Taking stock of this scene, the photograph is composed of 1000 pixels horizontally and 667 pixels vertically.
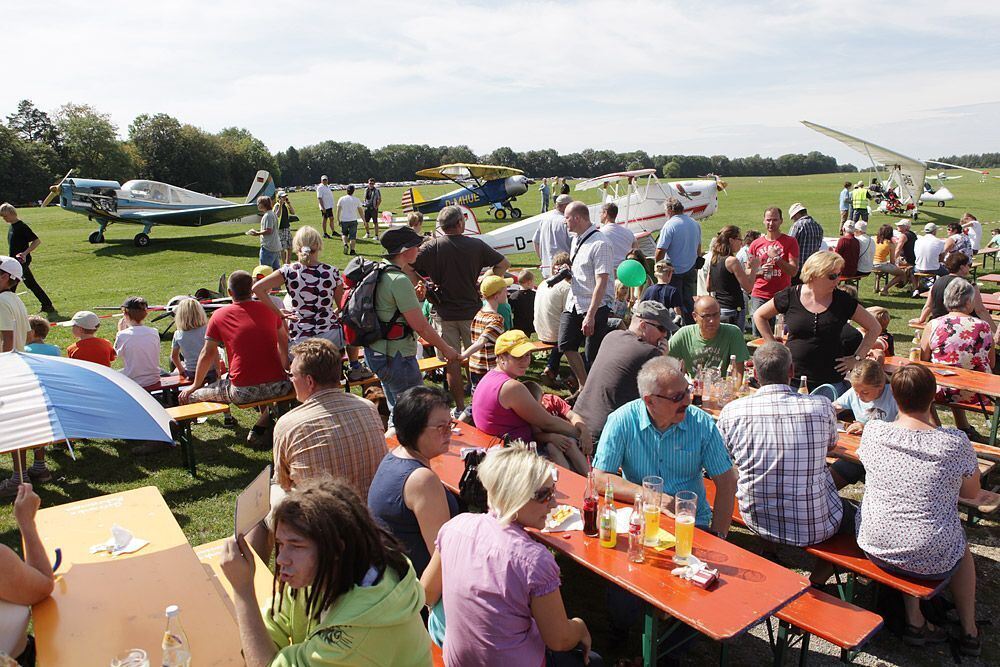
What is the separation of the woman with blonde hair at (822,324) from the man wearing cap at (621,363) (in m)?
1.17

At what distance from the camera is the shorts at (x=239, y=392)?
5.58 meters

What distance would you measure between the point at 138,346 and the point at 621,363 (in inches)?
177

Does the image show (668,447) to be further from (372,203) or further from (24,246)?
(372,203)

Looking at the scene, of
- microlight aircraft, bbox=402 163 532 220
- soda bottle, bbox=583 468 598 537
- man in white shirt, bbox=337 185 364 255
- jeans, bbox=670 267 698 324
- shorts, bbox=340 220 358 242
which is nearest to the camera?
soda bottle, bbox=583 468 598 537

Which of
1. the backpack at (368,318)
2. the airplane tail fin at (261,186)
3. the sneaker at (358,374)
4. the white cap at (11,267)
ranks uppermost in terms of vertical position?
the airplane tail fin at (261,186)

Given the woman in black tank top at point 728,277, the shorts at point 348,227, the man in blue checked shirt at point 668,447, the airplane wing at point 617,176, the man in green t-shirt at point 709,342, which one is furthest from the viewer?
the shorts at point 348,227

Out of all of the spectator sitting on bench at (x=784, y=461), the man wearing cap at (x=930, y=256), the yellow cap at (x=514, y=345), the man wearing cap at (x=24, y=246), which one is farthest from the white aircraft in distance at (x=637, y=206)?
the spectator sitting on bench at (x=784, y=461)

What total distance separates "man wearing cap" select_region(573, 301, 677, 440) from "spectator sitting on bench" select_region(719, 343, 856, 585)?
3.15 ft

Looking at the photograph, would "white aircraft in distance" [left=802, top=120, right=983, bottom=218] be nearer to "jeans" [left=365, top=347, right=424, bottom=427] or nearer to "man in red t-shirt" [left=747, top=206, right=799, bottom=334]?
"man in red t-shirt" [left=747, top=206, right=799, bottom=334]

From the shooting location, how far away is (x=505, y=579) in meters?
2.09

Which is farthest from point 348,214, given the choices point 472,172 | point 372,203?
point 472,172

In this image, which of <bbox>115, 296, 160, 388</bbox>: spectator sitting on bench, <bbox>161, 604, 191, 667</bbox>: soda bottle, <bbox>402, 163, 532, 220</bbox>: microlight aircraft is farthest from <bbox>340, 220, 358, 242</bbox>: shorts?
<bbox>161, 604, 191, 667</bbox>: soda bottle

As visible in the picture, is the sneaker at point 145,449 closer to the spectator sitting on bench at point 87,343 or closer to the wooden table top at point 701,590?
the spectator sitting on bench at point 87,343

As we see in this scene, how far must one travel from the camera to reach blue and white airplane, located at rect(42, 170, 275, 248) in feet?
63.7
